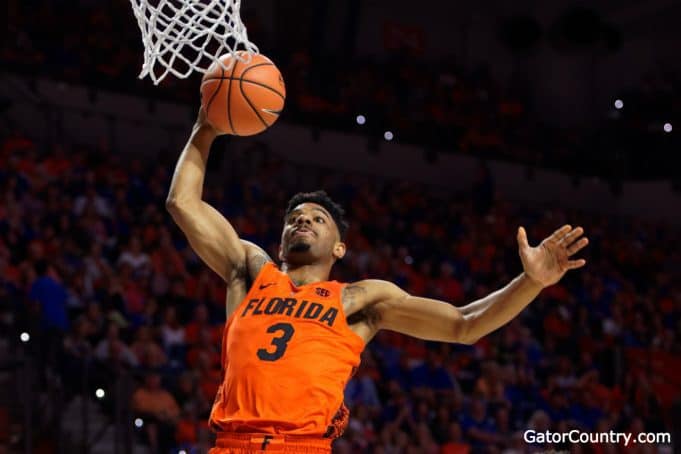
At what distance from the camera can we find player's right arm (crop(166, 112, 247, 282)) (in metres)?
4.40

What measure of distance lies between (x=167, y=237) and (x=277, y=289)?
645 cm

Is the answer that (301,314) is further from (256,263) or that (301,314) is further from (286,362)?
(256,263)

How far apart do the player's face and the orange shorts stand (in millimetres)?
823

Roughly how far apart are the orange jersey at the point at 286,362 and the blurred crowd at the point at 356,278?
3.99m

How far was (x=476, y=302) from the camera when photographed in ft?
13.7

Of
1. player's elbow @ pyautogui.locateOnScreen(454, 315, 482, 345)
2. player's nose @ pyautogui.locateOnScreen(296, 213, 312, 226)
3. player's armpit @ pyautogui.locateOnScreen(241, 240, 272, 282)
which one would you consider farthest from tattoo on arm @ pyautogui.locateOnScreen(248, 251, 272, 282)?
player's elbow @ pyautogui.locateOnScreen(454, 315, 482, 345)

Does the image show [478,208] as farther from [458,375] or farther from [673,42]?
[673,42]

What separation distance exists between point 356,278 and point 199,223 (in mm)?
7710

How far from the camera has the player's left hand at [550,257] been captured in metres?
3.88

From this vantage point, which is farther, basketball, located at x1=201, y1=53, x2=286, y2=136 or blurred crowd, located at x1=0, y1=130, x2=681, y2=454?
blurred crowd, located at x1=0, y1=130, x2=681, y2=454

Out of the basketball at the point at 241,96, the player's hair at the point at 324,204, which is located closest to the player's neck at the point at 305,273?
the player's hair at the point at 324,204

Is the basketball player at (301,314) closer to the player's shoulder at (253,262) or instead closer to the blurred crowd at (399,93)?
the player's shoulder at (253,262)

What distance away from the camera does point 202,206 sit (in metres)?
4.47

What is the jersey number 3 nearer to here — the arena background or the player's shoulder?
the player's shoulder
